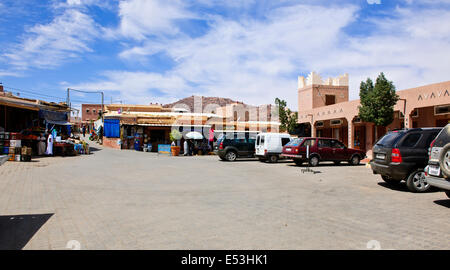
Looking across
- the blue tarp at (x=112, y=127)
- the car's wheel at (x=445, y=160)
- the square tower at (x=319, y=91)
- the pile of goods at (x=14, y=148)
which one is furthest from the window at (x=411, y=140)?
the blue tarp at (x=112, y=127)

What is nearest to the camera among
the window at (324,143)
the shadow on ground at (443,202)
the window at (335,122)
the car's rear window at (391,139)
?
the shadow on ground at (443,202)

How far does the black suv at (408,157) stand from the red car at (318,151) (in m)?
7.37

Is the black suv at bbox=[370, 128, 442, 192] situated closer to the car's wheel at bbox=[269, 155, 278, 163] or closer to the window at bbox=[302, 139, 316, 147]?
the window at bbox=[302, 139, 316, 147]

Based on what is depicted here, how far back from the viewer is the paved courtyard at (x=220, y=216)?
4.62 metres

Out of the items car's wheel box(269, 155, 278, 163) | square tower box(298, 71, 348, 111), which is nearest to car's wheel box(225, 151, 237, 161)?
car's wheel box(269, 155, 278, 163)

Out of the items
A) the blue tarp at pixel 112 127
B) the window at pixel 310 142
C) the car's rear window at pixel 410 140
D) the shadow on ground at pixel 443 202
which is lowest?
the shadow on ground at pixel 443 202

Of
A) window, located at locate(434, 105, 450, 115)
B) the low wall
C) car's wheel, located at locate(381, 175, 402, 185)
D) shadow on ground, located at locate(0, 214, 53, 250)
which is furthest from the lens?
the low wall

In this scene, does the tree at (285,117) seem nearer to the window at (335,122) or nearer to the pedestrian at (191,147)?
the window at (335,122)

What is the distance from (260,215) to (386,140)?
578 centimetres

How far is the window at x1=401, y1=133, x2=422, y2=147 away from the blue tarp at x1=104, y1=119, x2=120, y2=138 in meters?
30.0

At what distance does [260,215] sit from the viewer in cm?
622

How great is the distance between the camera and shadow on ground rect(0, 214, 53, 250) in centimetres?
457
